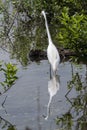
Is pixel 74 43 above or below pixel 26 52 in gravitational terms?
above

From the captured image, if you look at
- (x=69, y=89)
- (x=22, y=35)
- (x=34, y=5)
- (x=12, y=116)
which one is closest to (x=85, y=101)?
(x=69, y=89)

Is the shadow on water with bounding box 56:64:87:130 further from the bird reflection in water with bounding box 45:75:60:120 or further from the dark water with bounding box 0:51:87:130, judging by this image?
the bird reflection in water with bounding box 45:75:60:120

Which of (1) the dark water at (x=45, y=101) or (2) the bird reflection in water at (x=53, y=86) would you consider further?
(2) the bird reflection in water at (x=53, y=86)

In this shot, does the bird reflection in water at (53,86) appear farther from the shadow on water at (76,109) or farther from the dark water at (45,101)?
the shadow on water at (76,109)

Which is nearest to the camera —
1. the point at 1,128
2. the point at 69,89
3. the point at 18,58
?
the point at 1,128

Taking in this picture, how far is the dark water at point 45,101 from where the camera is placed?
19.6ft

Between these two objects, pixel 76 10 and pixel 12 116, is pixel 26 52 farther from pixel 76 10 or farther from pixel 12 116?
pixel 12 116

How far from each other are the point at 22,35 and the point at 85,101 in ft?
23.6

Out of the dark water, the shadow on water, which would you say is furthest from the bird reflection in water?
the shadow on water

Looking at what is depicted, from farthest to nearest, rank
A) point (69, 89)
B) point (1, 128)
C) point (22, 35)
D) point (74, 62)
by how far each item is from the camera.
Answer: point (22, 35) → point (74, 62) → point (69, 89) → point (1, 128)

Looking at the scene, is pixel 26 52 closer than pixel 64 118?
No

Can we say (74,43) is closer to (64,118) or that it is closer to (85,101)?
(85,101)

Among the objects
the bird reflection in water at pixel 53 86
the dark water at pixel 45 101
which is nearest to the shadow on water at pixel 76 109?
the dark water at pixel 45 101

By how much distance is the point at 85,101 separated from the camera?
270 inches
